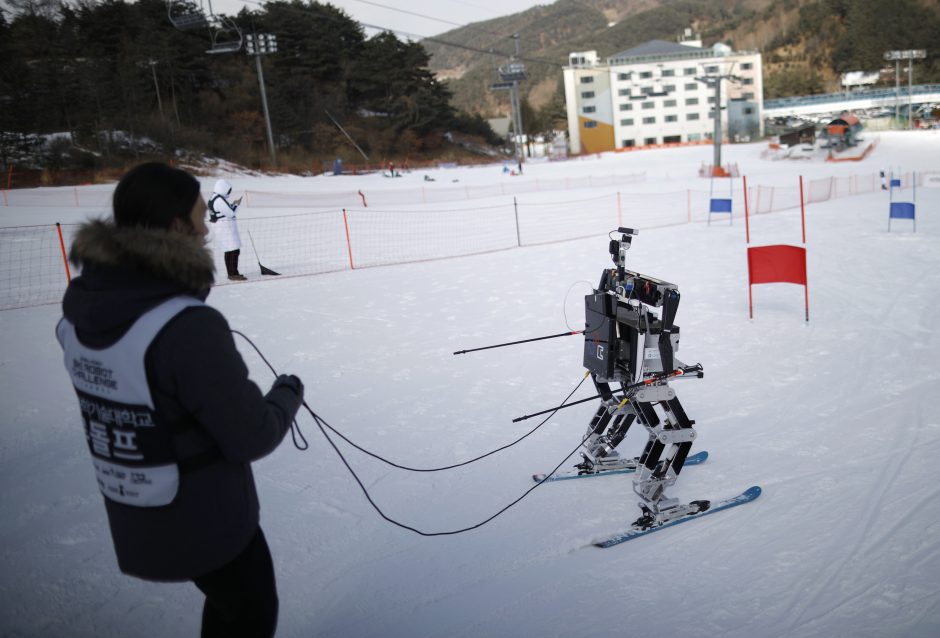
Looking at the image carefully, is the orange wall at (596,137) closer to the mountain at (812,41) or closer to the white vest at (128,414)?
the mountain at (812,41)

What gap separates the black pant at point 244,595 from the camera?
206 cm

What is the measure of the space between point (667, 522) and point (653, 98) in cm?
8323

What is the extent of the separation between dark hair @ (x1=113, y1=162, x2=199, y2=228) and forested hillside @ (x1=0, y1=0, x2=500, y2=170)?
21.8 m

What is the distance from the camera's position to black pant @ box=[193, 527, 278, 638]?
206 centimetres

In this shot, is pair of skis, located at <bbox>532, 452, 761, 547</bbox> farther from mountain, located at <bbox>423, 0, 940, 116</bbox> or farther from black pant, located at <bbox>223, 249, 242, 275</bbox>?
mountain, located at <bbox>423, 0, 940, 116</bbox>

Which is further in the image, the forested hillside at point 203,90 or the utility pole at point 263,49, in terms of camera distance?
the utility pole at point 263,49

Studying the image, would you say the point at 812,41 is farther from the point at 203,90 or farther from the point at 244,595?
the point at 244,595

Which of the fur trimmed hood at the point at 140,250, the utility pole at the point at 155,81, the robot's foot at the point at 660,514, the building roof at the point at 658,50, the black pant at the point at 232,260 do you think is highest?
the building roof at the point at 658,50

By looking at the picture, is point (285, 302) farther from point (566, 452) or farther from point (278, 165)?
point (278, 165)

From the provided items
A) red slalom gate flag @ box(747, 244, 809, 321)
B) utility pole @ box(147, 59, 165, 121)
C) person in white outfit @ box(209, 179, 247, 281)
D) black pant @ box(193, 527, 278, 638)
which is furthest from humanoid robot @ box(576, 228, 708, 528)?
utility pole @ box(147, 59, 165, 121)

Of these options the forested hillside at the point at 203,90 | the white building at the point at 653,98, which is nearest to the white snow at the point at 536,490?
the forested hillside at the point at 203,90

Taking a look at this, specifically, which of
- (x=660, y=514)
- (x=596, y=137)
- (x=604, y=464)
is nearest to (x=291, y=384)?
(x=660, y=514)

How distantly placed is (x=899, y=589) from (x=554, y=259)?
1055 centimetres

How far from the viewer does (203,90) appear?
4712 centimetres
